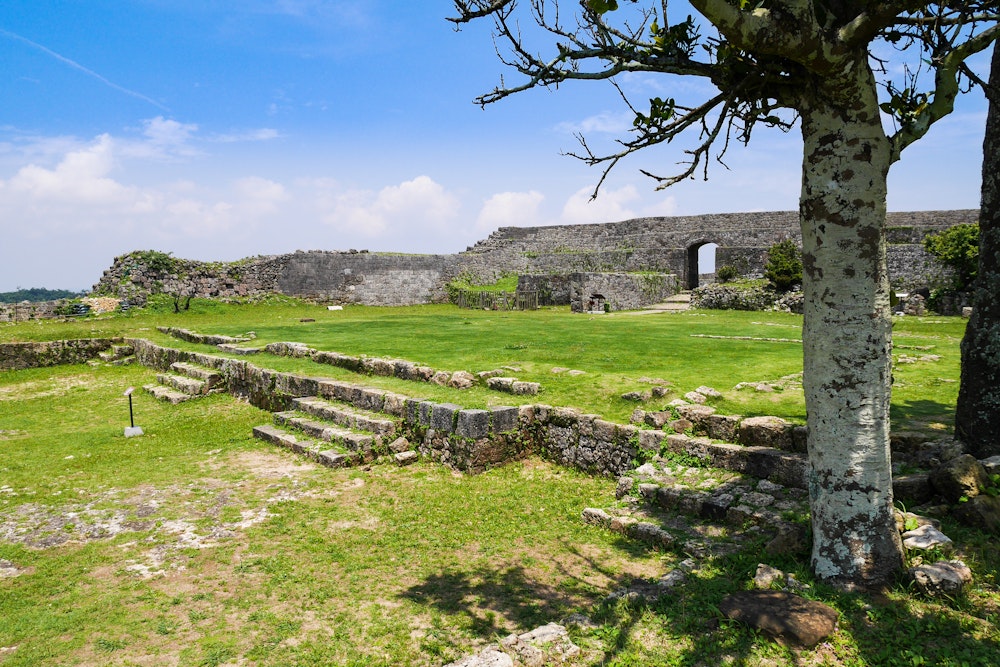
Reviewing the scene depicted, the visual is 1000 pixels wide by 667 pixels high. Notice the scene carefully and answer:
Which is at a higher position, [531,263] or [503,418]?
[531,263]

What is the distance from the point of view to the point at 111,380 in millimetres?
16297

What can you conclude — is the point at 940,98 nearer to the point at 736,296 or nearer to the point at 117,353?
the point at 117,353

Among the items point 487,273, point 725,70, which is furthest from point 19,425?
point 487,273

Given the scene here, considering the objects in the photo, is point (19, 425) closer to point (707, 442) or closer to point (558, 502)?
point (558, 502)

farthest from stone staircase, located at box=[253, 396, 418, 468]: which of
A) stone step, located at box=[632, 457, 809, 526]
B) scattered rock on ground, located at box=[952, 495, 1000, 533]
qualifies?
scattered rock on ground, located at box=[952, 495, 1000, 533]

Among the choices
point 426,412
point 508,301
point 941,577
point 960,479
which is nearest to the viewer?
point 941,577

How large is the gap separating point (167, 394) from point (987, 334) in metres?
14.1

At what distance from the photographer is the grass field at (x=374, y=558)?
4.07 m

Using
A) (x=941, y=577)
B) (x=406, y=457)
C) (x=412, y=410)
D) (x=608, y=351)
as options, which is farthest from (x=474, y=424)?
(x=941, y=577)

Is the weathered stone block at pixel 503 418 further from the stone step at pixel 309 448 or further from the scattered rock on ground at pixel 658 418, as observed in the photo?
the stone step at pixel 309 448

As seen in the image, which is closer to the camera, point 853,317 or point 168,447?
point 853,317

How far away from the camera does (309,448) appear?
30.3ft

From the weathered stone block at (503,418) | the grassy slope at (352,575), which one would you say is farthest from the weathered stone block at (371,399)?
the weathered stone block at (503,418)

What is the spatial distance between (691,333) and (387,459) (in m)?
9.64
